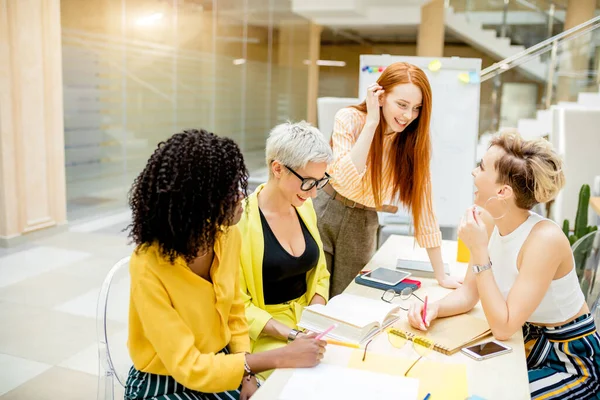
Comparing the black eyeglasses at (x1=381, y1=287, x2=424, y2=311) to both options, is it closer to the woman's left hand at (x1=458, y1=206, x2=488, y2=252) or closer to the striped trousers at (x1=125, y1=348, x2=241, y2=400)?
the woman's left hand at (x1=458, y1=206, x2=488, y2=252)

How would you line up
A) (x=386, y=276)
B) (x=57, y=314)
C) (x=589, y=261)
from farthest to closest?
(x=57, y=314)
(x=589, y=261)
(x=386, y=276)

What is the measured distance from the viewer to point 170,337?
50.3 inches

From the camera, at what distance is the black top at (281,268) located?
70.5 inches

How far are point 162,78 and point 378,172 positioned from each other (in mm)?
4924

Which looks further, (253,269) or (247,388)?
(253,269)

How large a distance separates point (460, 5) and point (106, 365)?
291 inches

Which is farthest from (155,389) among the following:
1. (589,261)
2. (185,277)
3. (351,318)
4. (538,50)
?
(538,50)

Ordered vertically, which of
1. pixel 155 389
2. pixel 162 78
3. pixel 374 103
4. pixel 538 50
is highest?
pixel 538 50

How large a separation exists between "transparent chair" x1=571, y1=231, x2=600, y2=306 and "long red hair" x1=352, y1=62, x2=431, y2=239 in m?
0.76

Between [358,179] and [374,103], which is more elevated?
[374,103]

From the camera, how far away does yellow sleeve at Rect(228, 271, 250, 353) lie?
61.6 inches

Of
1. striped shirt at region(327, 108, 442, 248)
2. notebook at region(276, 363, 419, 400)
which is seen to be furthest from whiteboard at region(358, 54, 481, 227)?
notebook at region(276, 363, 419, 400)

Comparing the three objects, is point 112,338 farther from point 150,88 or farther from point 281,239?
point 150,88

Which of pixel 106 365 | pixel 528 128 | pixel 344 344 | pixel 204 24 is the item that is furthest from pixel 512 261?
pixel 204 24
